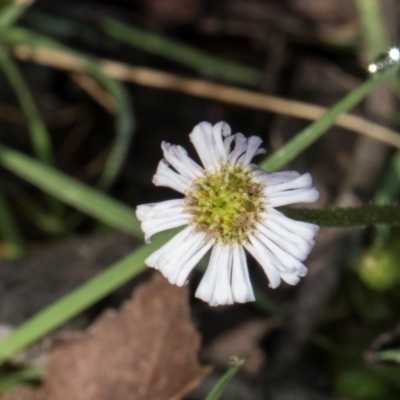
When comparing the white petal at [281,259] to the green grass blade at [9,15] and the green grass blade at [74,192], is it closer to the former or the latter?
the green grass blade at [74,192]

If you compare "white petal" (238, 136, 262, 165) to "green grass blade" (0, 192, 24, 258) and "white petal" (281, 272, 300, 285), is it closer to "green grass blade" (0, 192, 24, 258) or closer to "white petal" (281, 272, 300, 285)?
"white petal" (281, 272, 300, 285)

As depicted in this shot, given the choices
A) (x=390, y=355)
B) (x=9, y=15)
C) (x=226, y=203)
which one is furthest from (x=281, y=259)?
(x=9, y=15)

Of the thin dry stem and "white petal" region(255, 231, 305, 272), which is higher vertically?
the thin dry stem

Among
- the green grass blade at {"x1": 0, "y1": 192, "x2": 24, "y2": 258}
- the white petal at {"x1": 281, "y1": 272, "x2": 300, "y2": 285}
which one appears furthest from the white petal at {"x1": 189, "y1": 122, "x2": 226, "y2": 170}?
the green grass blade at {"x1": 0, "y1": 192, "x2": 24, "y2": 258}

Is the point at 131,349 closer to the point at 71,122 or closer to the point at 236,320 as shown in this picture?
the point at 236,320

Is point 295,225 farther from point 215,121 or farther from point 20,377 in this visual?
point 215,121

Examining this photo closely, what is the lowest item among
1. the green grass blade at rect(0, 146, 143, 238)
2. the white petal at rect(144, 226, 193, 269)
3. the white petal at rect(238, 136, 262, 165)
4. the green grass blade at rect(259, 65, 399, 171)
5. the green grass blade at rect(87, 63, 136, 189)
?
the white petal at rect(144, 226, 193, 269)

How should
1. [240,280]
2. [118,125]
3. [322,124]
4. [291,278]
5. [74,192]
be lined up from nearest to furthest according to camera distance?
1. [291,278]
2. [240,280]
3. [322,124]
4. [74,192]
5. [118,125]

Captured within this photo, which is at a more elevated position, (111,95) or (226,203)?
(111,95)
